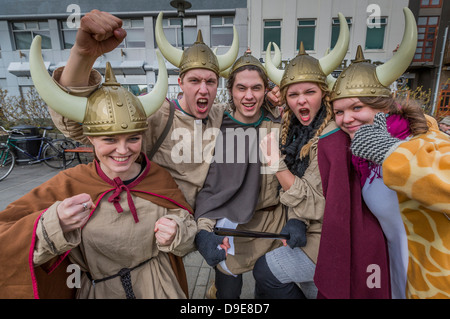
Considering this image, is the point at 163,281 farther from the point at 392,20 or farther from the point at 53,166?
the point at 392,20

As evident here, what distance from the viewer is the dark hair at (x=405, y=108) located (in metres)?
1.32

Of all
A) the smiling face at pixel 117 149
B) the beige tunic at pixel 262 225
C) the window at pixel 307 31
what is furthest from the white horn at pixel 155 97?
the window at pixel 307 31

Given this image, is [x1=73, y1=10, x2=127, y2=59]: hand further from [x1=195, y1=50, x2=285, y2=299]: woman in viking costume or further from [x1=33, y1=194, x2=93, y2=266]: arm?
[x1=195, y1=50, x2=285, y2=299]: woman in viking costume

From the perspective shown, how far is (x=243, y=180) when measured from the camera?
198 cm

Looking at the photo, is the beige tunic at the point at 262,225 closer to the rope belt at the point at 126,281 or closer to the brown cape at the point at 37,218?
the brown cape at the point at 37,218

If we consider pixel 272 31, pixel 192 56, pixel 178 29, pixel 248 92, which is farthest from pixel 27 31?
pixel 248 92

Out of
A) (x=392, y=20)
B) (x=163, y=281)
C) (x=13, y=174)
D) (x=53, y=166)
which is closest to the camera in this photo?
(x=163, y=281)

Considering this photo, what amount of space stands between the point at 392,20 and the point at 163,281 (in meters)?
17.7

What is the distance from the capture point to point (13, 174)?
22.7 ft

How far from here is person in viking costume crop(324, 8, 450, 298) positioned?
105 cm

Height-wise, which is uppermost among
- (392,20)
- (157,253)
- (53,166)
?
(392,20)

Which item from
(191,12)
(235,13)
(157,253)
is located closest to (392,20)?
(235,13)

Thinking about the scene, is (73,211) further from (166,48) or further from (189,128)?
(166,48)

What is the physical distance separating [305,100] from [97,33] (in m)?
1.45
